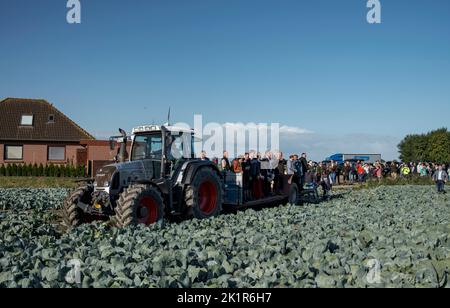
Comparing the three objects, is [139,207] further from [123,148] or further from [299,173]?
[299,173]

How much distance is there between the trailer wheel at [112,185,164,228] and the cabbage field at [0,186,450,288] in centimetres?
47

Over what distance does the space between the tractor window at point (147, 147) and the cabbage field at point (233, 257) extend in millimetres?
2566

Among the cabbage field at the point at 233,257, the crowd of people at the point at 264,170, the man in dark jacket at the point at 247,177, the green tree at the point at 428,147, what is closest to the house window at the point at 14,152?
the crowd of people at the point at 264,170

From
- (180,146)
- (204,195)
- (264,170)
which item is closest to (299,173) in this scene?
(264,170)

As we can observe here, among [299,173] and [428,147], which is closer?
[299,173]

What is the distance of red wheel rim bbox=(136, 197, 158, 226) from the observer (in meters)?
9.90

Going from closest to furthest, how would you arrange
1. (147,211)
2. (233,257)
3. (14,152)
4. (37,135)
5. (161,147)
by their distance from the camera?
(233,257)
(147,211)
(161,147)
(14,152)
(37,135)

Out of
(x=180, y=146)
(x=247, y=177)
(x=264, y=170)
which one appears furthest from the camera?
(x=264, y=170)

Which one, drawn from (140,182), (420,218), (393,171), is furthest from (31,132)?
(420,218)

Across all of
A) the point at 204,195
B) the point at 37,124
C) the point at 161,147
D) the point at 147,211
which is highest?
the point at 37,124

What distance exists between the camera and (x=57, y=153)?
127 ft

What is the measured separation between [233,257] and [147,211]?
3986 millimetres

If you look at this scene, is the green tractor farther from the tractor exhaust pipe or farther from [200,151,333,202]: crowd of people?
[200,151,333,202]: crowd of people

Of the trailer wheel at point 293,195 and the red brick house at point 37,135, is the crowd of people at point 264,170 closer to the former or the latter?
the trailer wheel at point 293,195
